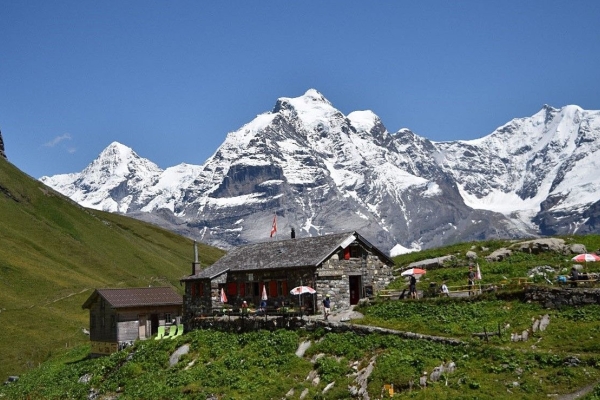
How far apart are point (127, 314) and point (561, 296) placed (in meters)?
44.2

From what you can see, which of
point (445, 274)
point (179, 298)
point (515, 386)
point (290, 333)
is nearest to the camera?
point (515, 386)

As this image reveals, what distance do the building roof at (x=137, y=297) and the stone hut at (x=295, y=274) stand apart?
7.21 metres

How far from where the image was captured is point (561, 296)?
42156mm

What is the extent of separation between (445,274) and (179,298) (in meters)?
29.0

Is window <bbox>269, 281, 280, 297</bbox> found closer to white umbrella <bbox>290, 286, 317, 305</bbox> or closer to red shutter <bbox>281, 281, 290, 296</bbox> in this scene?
red shutter <bbox>281, 281, 290, 296</bbox>

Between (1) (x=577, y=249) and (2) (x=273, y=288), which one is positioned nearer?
(2) (x=273, y=288)

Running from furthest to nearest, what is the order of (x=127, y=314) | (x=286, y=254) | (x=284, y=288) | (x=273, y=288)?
(x=127, y=314), (x=286, y=254), (x=273, y=288), (x=284, y=288)

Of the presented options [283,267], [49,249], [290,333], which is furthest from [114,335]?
[49,249]

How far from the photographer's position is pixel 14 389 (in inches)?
2534

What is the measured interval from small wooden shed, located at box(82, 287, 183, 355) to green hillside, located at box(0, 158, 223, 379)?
1102cm

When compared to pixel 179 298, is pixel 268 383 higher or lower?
lower

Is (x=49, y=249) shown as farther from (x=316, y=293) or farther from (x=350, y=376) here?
Answer: (x=350, y=376)

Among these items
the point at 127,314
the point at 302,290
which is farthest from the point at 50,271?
the point at 302,290

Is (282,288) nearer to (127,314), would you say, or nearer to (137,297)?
(127,314)
